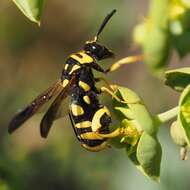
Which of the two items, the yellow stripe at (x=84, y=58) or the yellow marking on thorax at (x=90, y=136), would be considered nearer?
the yellow marking on thorax at (x=90, y=136)

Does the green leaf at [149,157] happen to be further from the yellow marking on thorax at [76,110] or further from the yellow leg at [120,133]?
the yellow marking on thorax at [76,110]

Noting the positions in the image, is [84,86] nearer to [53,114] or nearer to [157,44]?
[53,114]

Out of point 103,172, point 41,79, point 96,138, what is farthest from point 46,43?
point 96,138

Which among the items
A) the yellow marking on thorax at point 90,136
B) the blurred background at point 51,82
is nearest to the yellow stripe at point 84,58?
the yellow marking on thorax at point 90,136

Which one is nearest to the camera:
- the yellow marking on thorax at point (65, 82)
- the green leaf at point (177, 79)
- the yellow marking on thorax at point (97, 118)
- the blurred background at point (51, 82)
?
the green leaf at point (177, 79)

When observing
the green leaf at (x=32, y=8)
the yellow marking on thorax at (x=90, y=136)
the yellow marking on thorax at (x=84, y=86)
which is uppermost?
the green leaf at (x=32, y=8)

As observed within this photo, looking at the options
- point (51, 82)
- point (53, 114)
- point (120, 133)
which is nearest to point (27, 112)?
point (53, 114)

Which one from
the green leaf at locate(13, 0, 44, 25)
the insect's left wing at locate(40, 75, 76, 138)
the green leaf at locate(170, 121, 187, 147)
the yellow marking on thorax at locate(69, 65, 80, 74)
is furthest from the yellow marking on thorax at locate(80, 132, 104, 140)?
the green leaf at locate(13, 0, 44, 25)
